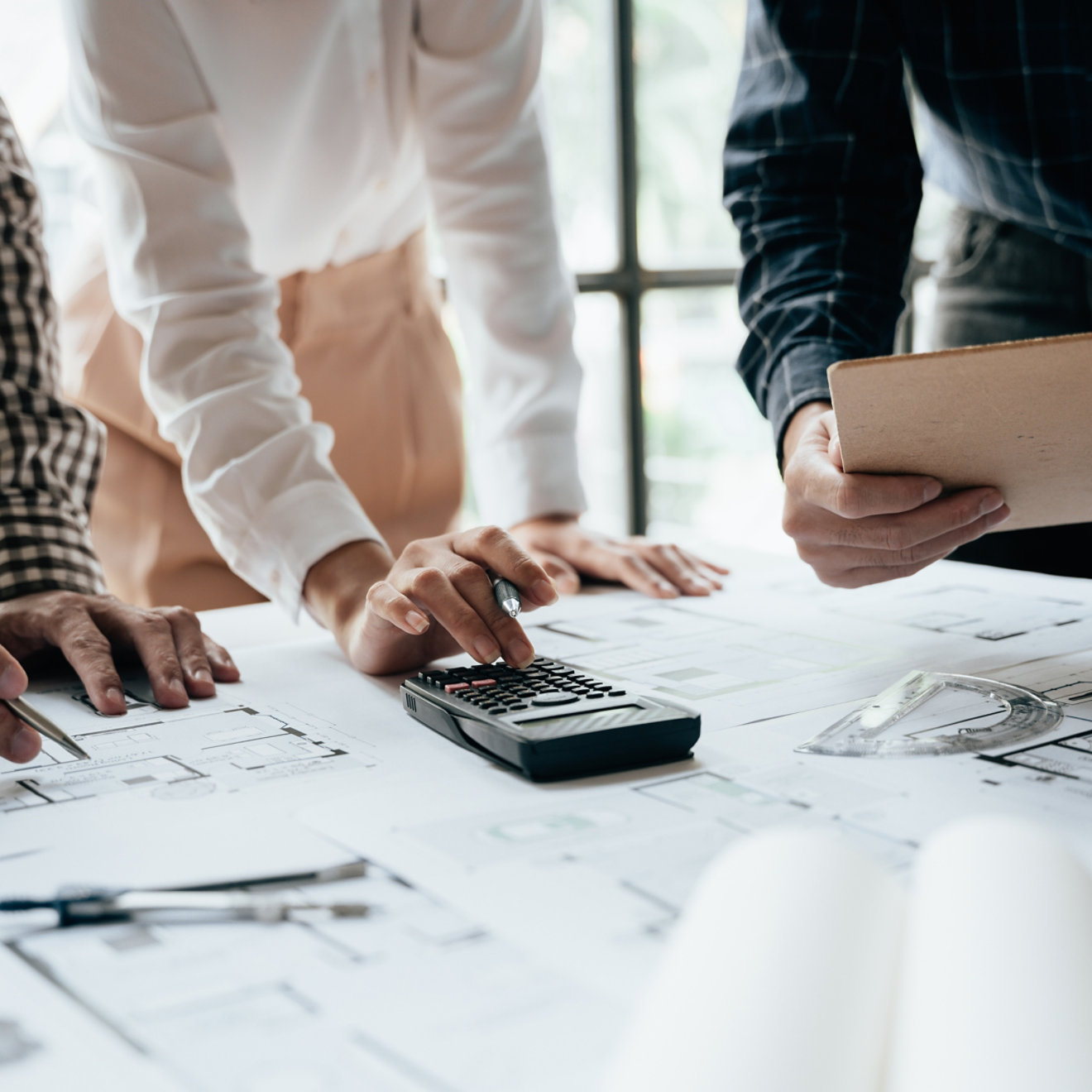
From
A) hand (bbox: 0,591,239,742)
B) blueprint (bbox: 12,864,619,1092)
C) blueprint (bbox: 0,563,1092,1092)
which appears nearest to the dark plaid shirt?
blueprint (bbox: 0,563,1092,1092)

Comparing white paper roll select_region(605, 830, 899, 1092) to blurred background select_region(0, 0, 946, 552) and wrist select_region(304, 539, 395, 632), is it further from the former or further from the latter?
blurred background select_region(0, 0, 946, 552)

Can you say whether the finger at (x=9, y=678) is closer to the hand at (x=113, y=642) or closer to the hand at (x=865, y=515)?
the hand at (x=113, y=642)

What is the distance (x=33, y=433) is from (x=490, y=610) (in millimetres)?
464

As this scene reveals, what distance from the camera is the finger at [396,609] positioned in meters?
0.81

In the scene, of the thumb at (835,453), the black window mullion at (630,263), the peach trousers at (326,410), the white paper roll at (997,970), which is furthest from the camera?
the black window mullion at (630,263)

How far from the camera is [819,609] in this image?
3.48 ft

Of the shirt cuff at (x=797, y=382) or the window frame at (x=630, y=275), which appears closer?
the shirt cuff at (x=797, y=382)

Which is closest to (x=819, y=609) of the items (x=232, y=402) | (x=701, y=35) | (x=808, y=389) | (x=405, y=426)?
(x=808, y=389)

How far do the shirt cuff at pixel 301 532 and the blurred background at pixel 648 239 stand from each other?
1.99 m

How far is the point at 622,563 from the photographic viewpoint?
119cm

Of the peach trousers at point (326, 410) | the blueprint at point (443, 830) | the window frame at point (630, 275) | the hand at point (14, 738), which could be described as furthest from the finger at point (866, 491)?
the window frame at point (630, 275)

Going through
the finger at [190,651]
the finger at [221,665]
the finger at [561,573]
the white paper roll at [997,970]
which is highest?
the white paper roll at [997,970]

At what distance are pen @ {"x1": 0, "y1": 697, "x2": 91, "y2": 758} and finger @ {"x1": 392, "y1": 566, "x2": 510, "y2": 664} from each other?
24 centimetres

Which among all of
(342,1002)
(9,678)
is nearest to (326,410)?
(9,678)
